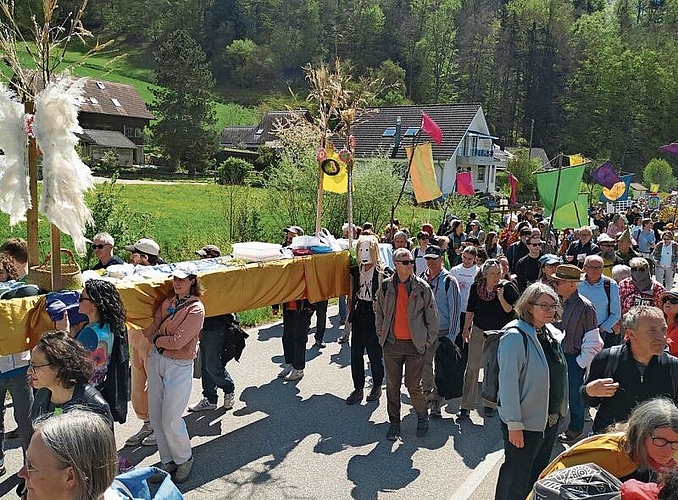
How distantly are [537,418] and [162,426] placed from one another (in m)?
3.04

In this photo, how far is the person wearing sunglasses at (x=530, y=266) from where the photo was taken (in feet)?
32.9

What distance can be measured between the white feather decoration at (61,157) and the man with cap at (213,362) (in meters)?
2.26

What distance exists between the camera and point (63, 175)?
452 cm

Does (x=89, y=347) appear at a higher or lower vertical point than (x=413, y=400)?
higher

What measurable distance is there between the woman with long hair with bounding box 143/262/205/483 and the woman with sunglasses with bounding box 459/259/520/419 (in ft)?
10.4

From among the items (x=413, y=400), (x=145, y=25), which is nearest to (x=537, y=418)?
(x=413, y=400)

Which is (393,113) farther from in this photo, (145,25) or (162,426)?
(145,25)

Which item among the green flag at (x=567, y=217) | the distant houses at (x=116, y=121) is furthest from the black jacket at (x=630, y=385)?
the distant houses at (x=116, y=121)

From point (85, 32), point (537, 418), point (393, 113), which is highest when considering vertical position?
point (393, 113)

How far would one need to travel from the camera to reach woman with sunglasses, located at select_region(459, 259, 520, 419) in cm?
661

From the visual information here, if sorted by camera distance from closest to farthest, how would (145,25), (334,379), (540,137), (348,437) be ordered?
(348,437)
(334,379)
(540,137)
(145,25)

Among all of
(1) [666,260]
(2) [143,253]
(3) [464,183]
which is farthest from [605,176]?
(2) [143,253]

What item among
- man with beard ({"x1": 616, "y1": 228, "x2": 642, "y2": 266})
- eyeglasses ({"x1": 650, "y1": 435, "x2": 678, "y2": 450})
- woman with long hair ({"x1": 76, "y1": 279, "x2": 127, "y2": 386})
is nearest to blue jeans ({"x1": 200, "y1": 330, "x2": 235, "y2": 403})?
woman with long hair ({"x1": 76, "y1": 279, "x2": 127, "y2": 386})

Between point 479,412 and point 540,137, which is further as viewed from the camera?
point 540,137
